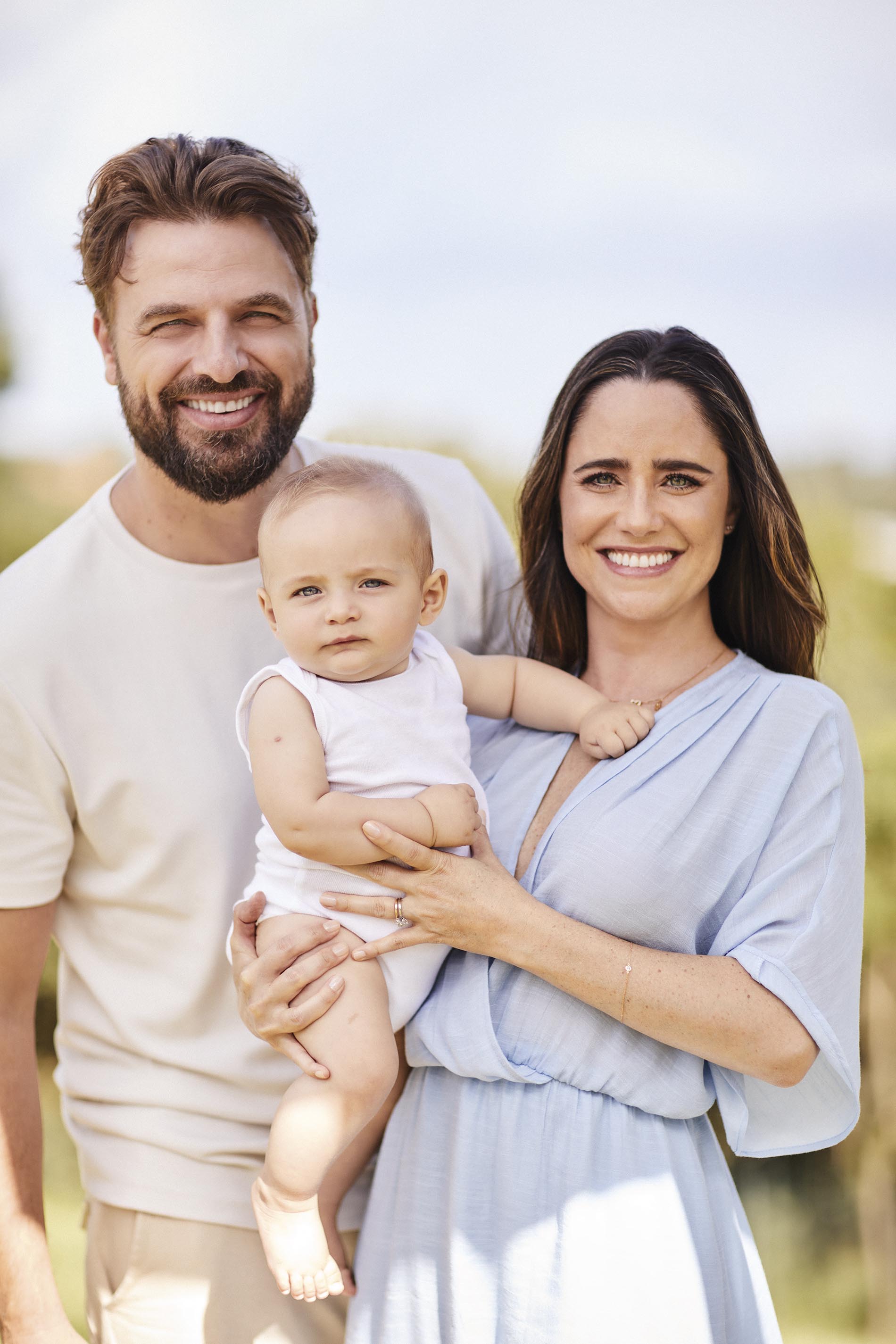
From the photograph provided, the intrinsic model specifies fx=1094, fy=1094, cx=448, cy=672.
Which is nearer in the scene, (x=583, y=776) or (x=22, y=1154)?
(x=583, y=776)

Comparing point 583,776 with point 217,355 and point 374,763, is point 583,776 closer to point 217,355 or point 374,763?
point 374,763

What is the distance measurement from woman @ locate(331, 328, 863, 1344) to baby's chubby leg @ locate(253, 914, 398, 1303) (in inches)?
3.9

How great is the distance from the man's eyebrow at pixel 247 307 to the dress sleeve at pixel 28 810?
77 cm

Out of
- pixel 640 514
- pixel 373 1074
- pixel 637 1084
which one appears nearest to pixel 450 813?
pixel 373 1074

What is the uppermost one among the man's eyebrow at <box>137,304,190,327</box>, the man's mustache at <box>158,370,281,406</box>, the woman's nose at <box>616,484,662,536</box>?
the man's eyebrow at <box>137,304,190,327</box>

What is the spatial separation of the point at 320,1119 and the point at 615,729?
0.83 m

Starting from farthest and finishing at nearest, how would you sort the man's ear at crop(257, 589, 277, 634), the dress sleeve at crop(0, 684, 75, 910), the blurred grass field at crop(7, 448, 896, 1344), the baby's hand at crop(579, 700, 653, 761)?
the blurred grass field at crop(7, 448, 896, 1344) < the dress sleeve at crop(0, 684, 75, 910) < the baby's hand at crop(579, 700, 653, 761) < the man's ear at crop(257, 589, 277, 634)

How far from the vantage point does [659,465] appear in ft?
6.64

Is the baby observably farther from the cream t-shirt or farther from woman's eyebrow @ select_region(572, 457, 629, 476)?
woman's eyebrow @ select_region(572, 457, 629, 476)

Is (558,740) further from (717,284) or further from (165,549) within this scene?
(717,284)

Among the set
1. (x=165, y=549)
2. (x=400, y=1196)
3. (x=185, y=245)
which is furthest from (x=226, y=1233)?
(x=185, y=245)

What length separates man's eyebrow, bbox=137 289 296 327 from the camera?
2.11m

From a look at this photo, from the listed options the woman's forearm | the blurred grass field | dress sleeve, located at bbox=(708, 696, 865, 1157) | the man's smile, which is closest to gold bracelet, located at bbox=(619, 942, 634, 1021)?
the woman's forearm

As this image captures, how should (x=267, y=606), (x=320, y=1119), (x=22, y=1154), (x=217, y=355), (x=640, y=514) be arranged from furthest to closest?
(x=22, y=1154)
(x=217, y=355)
(x=640, y=514)
(x=267, y=606)
(x=320, y=1119)
